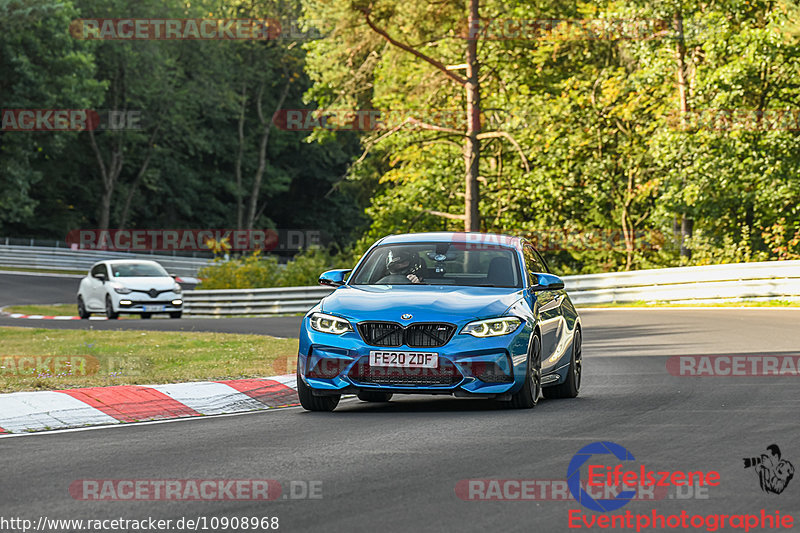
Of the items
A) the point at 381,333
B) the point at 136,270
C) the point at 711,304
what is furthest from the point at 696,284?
the point at 381,333

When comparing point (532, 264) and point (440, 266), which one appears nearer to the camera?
point (440, 266)

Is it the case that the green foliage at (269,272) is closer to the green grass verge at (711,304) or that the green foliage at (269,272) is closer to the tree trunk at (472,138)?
the tree trunk at (472,138)

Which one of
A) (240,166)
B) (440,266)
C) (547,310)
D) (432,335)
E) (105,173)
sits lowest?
(432,335)

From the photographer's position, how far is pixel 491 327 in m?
10.6

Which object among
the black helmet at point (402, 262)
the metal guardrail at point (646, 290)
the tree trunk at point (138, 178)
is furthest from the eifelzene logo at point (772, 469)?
the tree trunk at point (138, 178)

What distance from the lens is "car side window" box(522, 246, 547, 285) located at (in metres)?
12.1

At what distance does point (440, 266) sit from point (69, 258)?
178 ft

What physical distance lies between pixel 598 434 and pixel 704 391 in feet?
11.5

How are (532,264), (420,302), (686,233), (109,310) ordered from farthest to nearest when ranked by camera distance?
(686,233) < (109,310) < (532,264) < (420,302)

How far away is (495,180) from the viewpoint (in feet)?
139

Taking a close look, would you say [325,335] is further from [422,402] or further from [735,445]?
[735,445]

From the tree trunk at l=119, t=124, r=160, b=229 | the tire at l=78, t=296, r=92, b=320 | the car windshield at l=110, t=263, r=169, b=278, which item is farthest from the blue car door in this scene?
the tree trunk at l=119, t=124, r=160, b=229

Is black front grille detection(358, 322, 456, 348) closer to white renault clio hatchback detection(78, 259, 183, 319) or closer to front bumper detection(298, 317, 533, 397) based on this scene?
front bumper detection(298, 317, 533, 397)

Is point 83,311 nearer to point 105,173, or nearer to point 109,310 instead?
point 109,310
